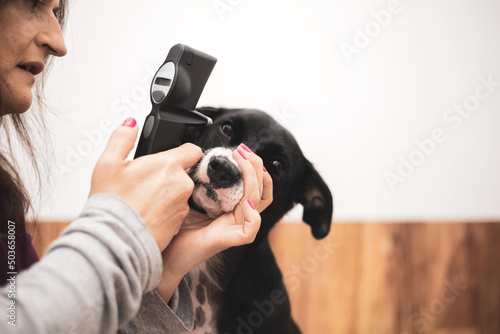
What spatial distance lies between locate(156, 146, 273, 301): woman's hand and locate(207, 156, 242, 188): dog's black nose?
7 cm

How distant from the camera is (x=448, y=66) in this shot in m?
1.29

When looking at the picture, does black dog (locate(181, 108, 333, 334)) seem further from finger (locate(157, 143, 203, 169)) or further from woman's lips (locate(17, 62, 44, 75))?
woman's lips (locate(17, 62, 44, 75))

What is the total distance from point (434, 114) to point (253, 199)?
97 centimetres

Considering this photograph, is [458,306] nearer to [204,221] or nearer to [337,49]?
[337,49]

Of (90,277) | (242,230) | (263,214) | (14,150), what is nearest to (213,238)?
(242,230)

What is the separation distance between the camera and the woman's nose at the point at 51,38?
1.88 ft

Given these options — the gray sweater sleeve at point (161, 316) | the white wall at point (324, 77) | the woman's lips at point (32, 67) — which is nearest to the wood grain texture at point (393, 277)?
the white wall at point (324, 77)

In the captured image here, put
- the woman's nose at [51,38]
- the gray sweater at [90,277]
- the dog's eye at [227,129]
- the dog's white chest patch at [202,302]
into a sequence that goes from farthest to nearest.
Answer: the dog's eye at [227,129]
the dog's white chest patch at [202,302]
the woman's nose at [51,38]
the gray sweater at [90,277]

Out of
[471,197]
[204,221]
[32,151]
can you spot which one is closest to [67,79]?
[32,151]

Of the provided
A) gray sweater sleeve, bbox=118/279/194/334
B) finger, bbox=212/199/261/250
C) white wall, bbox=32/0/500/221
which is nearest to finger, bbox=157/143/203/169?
finger, bbox=212/199/261/250

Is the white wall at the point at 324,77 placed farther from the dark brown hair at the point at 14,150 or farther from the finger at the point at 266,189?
the finger at the point at 266,189

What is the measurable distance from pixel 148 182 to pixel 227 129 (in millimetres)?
517

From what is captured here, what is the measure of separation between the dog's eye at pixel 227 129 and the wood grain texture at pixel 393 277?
0.41m

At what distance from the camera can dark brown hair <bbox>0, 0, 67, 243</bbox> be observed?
2.38 feet
